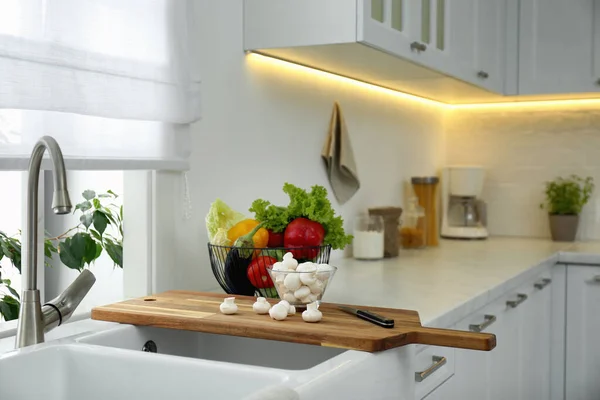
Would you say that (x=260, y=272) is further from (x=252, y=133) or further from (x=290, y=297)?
(x=252, y=133)

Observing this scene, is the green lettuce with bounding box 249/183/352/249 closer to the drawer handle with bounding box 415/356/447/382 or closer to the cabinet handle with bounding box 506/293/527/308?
the drawer handle with bounding box 415/356/447/382

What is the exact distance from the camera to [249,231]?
1682mm

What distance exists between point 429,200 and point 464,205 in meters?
0.32

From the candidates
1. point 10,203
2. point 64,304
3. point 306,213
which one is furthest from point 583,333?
point 64,304

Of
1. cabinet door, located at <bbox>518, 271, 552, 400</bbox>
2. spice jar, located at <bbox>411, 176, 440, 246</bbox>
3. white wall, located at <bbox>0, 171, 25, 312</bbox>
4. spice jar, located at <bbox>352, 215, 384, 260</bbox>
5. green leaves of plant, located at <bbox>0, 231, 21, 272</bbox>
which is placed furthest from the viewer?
spice jar, located at <bbox>411, 176, 440, 246</bbox>

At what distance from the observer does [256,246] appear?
65.1 inches

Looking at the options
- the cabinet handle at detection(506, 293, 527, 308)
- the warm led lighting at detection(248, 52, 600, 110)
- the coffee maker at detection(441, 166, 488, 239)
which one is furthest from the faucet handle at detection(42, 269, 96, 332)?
the coffee maker at detection(441, 166, 488, 239)

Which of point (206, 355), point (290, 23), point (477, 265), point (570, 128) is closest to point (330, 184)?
point (477, 265)

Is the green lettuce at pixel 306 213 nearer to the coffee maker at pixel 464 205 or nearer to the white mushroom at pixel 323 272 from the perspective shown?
the white mushroom at pixel 323 272

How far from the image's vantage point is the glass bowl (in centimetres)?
140

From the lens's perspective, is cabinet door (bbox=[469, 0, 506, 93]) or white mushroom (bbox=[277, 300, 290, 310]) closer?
white mushroom (bbox=[277, 300, 290, 310])

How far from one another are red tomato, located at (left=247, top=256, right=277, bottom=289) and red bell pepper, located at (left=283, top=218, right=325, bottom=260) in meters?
0.06

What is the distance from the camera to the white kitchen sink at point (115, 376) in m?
1.12

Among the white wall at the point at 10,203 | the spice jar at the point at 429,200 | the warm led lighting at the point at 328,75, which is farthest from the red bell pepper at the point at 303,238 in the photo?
the spice jar at the point at 429,200
